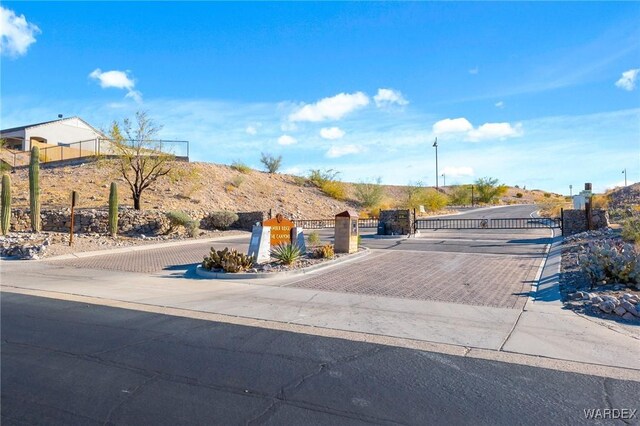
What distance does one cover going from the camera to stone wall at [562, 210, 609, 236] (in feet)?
72.7

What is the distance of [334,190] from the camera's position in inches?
2227

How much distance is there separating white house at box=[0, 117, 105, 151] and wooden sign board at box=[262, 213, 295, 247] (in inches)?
1576

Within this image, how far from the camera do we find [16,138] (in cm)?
5441

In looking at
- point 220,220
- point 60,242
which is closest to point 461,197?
point 220,220

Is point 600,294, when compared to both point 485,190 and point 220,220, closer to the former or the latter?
point 220,220

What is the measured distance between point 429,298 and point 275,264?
5.96 metres

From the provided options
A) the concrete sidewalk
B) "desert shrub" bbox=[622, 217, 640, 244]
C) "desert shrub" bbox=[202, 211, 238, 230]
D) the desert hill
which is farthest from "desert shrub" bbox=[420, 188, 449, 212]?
the concrete sidewalk

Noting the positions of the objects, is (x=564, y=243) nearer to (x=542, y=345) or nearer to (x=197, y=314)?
(x=542, y=345)

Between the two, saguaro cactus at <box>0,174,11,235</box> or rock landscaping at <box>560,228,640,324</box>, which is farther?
saguaro cactus at <box>0,174,11,235</box>

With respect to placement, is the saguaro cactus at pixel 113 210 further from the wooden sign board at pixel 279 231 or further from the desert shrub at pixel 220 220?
the wooden sign board at pixel 279 231

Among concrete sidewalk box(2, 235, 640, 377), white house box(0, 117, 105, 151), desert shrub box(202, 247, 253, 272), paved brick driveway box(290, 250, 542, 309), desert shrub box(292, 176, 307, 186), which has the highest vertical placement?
white house box(0, 117, 105, 151)

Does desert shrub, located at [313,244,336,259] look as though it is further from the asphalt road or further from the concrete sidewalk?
the asphalt road

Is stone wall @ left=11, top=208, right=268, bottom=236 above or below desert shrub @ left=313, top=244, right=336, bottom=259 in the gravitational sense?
above

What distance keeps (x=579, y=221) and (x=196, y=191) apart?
28390 millimetres
